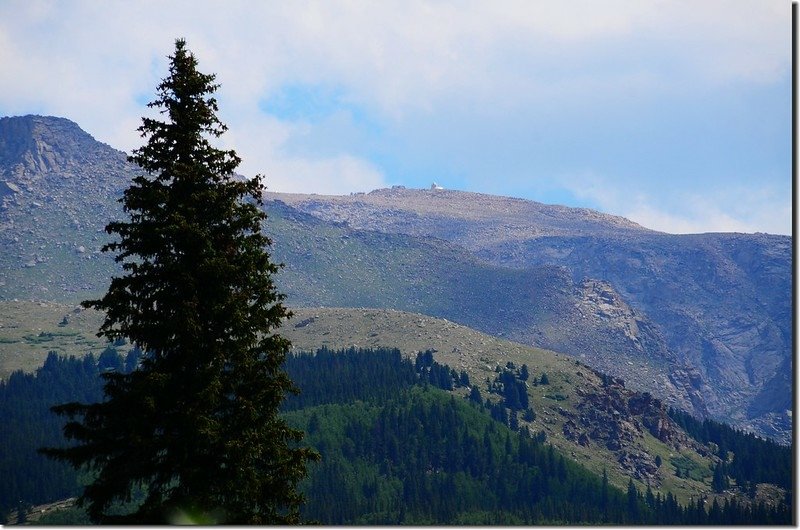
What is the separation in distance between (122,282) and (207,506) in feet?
26.1

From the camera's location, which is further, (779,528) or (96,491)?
(96,491)

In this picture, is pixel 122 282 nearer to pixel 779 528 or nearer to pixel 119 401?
pixel 119 401

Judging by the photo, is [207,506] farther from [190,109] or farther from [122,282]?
[190,109]

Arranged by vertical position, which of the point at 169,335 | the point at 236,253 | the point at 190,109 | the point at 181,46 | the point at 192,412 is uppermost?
the point at 181,46

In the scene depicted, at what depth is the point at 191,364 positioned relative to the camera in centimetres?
3519

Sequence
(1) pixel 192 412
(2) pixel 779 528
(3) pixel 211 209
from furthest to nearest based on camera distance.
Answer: (3) pixel 211 209
(1) pixel 192 412
(2) pixel 779 528

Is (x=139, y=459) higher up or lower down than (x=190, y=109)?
lower down

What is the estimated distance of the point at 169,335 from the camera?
114 feet

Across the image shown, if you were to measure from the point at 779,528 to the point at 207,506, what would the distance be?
17891mm

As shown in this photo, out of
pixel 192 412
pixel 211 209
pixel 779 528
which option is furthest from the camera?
pixel 211 209

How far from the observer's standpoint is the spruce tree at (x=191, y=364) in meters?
34.0

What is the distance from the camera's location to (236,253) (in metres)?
35.7

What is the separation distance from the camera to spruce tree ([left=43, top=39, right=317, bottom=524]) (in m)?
34.0

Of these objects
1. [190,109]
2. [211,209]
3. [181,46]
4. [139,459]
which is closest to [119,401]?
[139,459]
